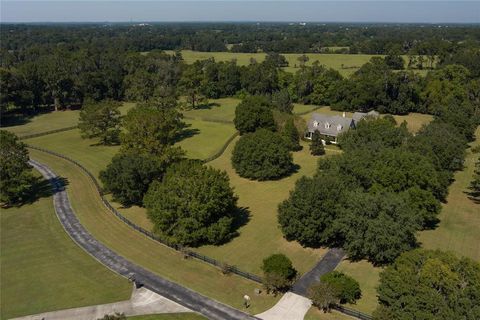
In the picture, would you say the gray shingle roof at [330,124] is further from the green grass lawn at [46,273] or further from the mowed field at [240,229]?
the green grass lawn at [46,273]

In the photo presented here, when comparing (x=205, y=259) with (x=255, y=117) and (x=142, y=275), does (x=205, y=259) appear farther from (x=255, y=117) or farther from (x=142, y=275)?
(x=255, y=117)

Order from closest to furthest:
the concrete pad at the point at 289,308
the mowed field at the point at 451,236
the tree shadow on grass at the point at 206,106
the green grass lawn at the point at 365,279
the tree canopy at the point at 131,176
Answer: the concrete pad at the point at 289,308, the green grass lawn at the point at 365,279, the mowed field at the point at 451,236, the tree canopy at the point at 131,176, the tree shadow on grass at the point at 206,106

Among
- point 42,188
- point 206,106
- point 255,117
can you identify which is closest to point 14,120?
point 206,106

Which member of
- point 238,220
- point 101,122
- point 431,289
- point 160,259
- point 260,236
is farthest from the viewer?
point 101,122

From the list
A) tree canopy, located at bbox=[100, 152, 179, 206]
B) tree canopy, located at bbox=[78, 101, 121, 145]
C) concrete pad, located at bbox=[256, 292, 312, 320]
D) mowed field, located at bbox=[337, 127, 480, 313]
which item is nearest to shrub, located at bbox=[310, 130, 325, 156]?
mowed field, located at bbox=[337, 127, 480, 313]

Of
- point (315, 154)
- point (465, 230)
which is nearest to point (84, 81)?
point (315, 154)

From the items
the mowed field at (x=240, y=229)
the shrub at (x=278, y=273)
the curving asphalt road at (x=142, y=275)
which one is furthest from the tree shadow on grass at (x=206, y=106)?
the shrub at (x=278, y=273)
